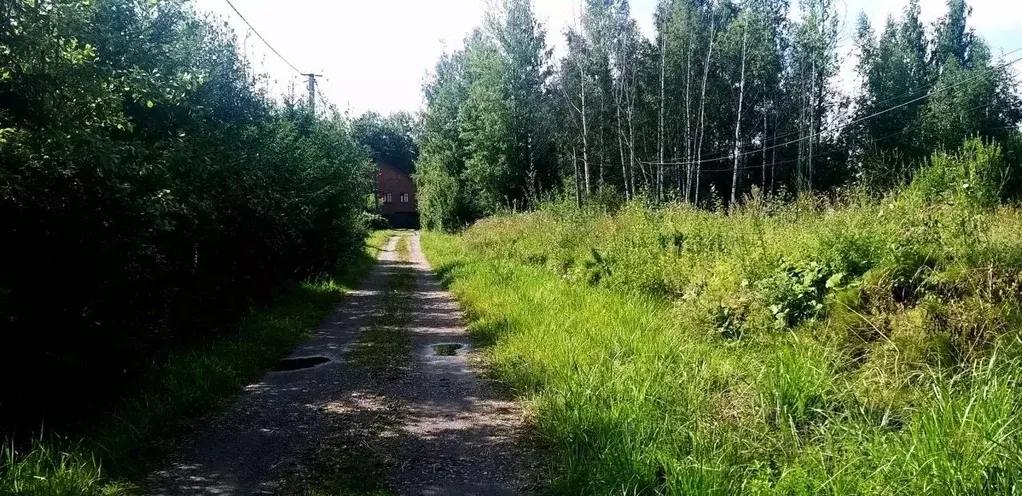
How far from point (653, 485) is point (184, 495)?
303cm

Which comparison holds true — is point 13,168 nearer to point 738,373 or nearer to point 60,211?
point 60,211

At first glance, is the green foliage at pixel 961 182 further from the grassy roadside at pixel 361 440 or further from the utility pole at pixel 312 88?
the utility pole at pixel 312 88

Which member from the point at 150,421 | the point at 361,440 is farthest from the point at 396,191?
the point at 361,440

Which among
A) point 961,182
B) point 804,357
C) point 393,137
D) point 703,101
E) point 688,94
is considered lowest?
point 804,357

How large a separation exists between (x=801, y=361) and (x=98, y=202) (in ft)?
19.0

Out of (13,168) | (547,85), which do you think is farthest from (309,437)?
(547,85)

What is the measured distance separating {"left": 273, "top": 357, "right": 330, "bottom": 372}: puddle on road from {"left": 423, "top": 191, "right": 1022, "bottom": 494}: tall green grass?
229 cm

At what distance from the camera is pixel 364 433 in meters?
5.38

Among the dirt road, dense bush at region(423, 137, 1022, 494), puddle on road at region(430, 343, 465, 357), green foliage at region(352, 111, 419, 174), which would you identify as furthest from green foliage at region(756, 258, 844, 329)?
green foliage at region(352, 111, 419, 174)

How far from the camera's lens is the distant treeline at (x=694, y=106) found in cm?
3272

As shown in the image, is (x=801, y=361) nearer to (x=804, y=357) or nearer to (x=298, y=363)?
(x=804, y=357)

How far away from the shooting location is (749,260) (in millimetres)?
7570

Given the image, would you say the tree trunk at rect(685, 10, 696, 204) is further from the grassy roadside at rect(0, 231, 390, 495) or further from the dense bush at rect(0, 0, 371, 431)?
the dense bush at rect(0, 0, 371, 431)

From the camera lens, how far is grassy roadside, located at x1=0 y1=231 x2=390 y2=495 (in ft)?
13.2
